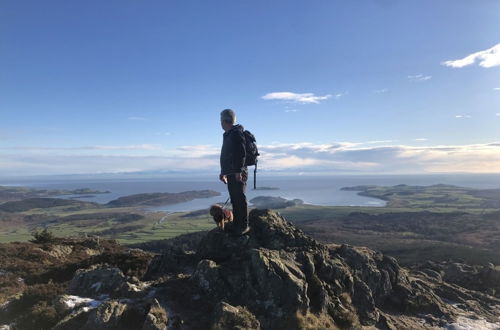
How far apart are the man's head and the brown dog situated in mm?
3228

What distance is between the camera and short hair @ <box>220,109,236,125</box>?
41.9ft

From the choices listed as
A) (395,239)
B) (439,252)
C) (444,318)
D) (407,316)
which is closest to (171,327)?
(407,316)

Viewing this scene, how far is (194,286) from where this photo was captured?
12312mm

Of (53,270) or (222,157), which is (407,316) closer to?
(222,157)

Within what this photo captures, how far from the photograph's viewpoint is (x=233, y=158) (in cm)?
1271

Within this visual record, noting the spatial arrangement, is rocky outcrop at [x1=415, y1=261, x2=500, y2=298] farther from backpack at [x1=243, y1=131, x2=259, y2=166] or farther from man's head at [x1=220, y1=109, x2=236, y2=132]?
man's head at [x1=220, y1=109, x2=236, y2=132]

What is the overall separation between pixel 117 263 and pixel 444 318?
15472 mm

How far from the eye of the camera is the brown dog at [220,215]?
13823mm

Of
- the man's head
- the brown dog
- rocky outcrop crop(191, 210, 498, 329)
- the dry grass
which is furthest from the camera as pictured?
the brown dog

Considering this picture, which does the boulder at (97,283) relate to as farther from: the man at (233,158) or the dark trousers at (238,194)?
the man at (233,158)

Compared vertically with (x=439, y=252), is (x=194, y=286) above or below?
above

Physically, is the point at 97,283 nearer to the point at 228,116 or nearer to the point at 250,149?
the point at 250,149

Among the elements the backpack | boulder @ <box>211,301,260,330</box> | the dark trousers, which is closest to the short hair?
the backpack

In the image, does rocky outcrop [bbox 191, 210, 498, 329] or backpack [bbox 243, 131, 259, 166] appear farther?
backpack [bbox 243, 131, 259, 166]
